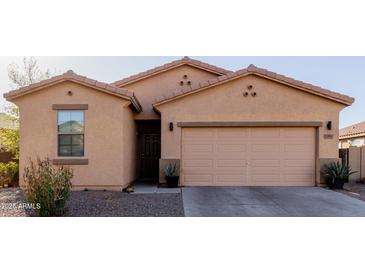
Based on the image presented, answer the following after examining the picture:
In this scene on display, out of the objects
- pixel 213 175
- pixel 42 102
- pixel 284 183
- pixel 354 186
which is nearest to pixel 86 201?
pixel 42 102

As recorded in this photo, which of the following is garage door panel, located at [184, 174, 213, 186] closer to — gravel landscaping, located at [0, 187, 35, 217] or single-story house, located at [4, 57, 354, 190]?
single-story house, located at [4, 57, 354, 190]

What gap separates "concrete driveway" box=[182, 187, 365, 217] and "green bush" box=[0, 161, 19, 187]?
7.79 m

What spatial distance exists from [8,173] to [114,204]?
21.6 feet

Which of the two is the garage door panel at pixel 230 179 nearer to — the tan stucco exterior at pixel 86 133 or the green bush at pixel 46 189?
the tan stucco exterior at pixel 86 133

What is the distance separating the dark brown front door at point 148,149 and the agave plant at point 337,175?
832cm

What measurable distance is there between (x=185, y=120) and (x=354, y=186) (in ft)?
27.5

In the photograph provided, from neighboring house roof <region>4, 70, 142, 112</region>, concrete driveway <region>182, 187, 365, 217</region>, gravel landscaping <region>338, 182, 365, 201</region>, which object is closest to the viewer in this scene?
concrete driveway <region>182, 187, 365, 217</region>

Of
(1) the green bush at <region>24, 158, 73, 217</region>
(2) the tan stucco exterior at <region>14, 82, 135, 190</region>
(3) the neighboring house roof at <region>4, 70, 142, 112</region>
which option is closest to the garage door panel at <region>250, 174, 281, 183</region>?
(2) the tan stucco exterior at <region>14, 82, 135, 190</region>

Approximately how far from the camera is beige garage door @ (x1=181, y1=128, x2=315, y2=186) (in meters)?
10.6

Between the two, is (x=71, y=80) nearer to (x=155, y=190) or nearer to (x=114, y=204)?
(x=114, y=204)

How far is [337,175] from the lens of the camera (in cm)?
1005

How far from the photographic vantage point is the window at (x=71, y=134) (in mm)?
9477

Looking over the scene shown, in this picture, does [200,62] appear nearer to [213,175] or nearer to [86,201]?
[213,175]

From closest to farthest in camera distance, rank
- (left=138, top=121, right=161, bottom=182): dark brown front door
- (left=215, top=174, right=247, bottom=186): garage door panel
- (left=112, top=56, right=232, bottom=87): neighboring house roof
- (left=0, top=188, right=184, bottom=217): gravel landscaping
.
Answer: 1. (left=0, top=188, right=184, bottom=217): gravel landscaping
2. (left=215, top=174, right=247, bottom=186): garage door panel
3. (left=112, top=56, right=232, bottom=87): neighboring house roof
4. (left=138, top=121, right=161, bottom=182): dark brown front door
